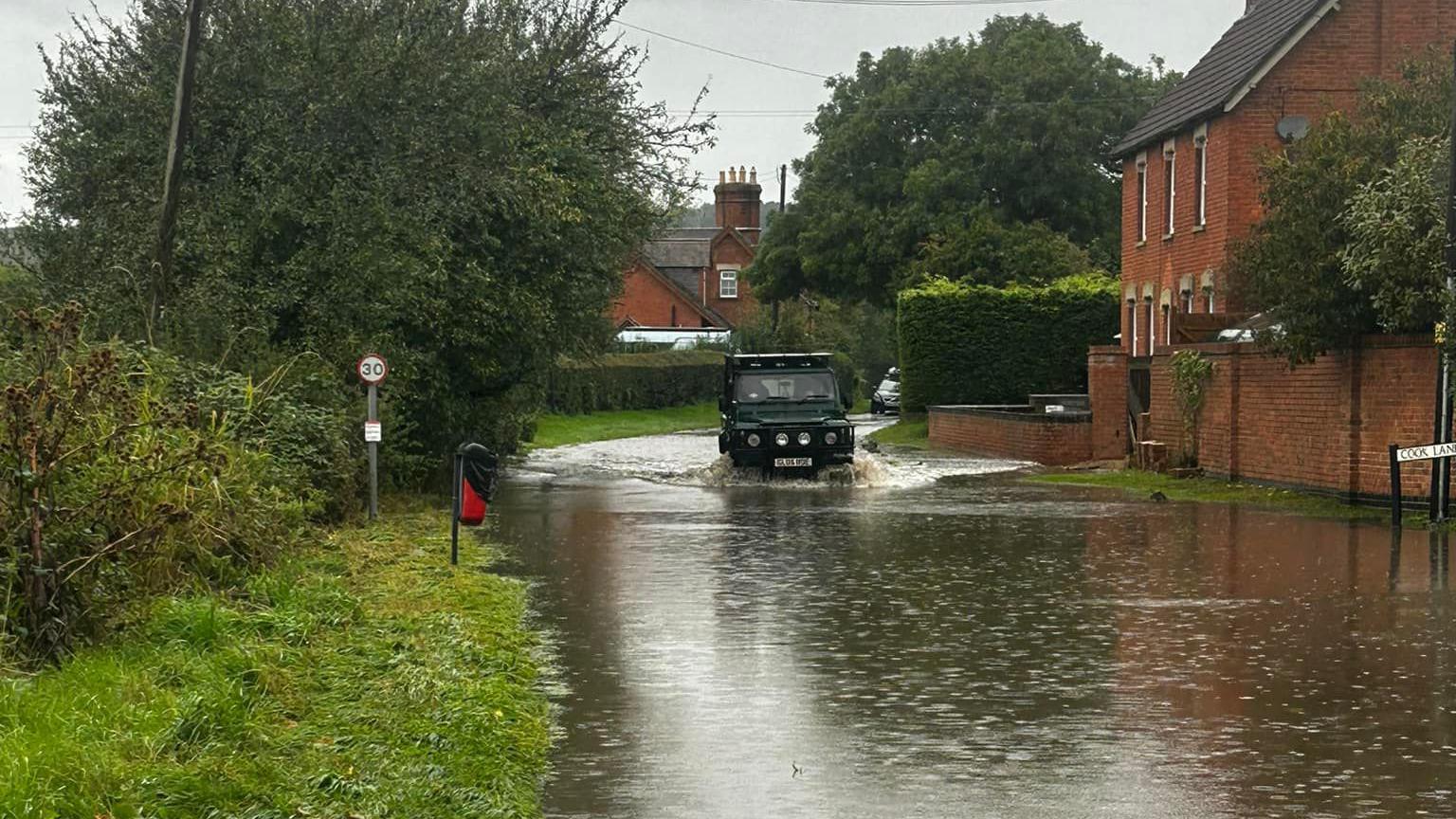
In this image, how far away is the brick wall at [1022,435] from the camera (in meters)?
38.0

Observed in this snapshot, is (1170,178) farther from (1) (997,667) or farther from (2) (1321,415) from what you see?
(1) (997,667)

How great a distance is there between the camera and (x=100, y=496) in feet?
37.7

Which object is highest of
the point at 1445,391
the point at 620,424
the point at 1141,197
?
the point at 1141,197

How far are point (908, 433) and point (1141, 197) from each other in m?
10.5

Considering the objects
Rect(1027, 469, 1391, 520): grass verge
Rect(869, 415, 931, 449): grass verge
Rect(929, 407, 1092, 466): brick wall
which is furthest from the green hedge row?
Rect(1027, 469, 1391, 520): grass verge

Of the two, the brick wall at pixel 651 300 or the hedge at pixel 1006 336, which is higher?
the brick wall at pixel 651 300

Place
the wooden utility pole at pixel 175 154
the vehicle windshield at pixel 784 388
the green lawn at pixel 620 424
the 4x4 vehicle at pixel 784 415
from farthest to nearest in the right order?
the green lawn at pixel 620 424 → the vehicle windshield at pixel 784 388 → the 4x4 vehicle at pixel 784 415 → the wooden utility pole at pixel 175 154

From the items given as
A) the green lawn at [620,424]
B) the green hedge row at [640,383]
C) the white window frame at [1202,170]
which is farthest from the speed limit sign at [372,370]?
the green hedge row at [640,383]

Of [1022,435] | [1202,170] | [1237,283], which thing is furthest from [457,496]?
[1202,170]

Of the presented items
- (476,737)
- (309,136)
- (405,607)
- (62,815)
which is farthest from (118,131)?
(62,815)

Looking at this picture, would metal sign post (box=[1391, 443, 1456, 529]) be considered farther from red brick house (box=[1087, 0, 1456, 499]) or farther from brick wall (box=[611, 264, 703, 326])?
brick wall (box=[611, 264, 703, 326])

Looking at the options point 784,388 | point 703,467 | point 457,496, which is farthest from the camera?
point 703,467

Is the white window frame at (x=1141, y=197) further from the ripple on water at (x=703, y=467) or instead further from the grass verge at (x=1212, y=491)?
the grass verge at (x=1212, y=491)

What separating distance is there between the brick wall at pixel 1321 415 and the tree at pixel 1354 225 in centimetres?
49
